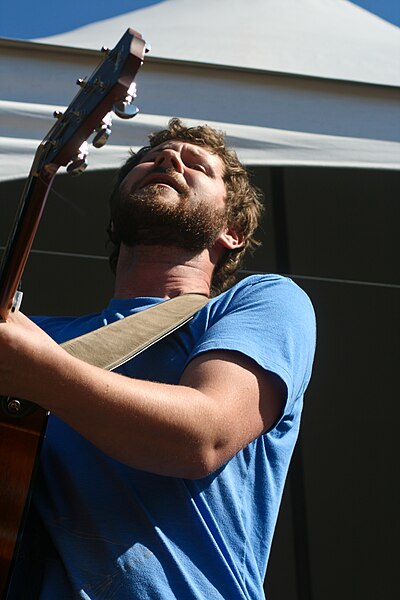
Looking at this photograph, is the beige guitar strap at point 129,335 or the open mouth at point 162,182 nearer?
the beige guitar strap at point 129,335

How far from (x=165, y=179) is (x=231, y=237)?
0.19 meters

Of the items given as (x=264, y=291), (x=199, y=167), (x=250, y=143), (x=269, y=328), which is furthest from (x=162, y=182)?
(x=250, y=143)

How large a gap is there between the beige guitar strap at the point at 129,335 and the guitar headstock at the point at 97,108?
0.27 meters

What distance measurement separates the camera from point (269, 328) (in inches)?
49.6

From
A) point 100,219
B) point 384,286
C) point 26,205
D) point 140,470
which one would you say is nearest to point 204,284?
point 140,470

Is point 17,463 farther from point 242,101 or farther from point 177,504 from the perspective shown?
point 242,101

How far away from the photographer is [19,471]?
1.12m

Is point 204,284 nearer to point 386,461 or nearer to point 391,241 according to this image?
point 391,241

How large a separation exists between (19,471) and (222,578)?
0.26 metres

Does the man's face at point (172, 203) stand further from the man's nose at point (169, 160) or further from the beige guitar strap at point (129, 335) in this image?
the beige guitar strap at point (129, 335)

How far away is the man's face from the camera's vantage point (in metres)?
1.61

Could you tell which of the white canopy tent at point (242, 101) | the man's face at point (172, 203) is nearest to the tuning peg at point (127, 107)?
the man's face at point (172, 203)

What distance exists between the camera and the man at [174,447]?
3.32 feet

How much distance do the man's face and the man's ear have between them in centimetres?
3
